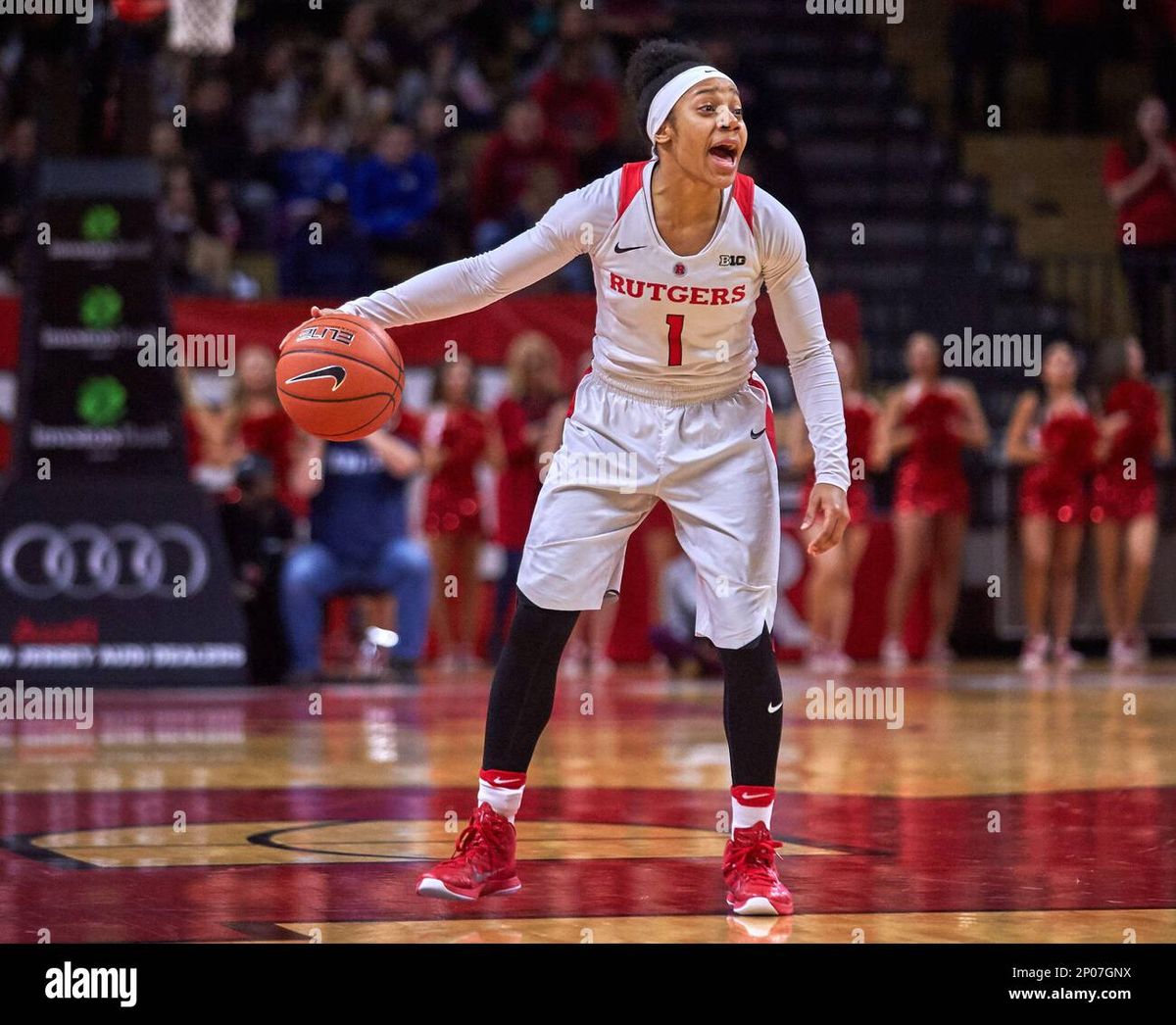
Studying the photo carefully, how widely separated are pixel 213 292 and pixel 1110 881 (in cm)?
1030

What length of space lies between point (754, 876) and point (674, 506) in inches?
36.3

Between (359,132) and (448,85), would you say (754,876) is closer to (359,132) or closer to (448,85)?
(359,132)

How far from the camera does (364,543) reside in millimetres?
11523

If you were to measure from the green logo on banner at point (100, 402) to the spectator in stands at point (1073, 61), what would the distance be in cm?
990

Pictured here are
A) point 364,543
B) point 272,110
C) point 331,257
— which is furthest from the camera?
point 272,110

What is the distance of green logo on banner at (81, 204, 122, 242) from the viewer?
428 inches

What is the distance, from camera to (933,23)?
18.5 m

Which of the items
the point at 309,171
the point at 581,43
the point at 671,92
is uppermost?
the point at 581,43

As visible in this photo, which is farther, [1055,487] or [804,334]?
[1055,487]

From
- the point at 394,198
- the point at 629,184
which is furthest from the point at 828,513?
the point at 394,198

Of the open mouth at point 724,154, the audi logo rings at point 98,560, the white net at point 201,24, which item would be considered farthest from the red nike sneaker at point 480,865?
the white net at point 201,24

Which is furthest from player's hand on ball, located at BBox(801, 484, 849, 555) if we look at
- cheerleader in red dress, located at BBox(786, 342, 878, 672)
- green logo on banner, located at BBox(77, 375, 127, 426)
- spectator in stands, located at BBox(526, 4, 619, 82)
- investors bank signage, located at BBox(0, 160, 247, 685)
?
spectator in stands, located at BBox(526, 4, 619, 82)
